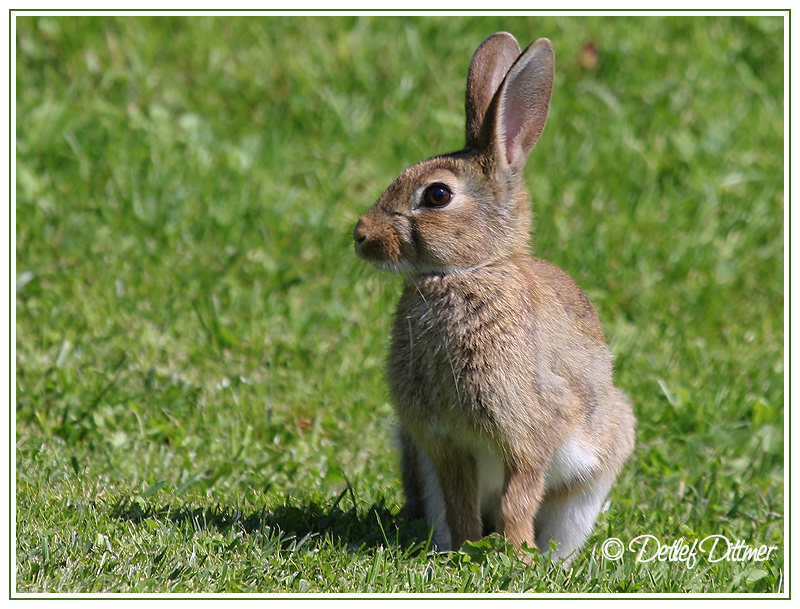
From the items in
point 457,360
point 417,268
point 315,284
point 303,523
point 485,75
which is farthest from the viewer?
Result: point 315,284

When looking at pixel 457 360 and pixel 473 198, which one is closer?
pixel 457 360

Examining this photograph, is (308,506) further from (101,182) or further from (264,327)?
(101,182)

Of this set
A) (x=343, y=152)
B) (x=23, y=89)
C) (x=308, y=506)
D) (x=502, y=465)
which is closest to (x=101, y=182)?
(x=23, y=89)

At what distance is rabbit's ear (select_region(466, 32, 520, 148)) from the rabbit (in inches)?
0.7

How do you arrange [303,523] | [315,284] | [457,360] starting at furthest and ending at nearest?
[315,284], [303,523], [457,360]

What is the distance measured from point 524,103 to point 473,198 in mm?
394

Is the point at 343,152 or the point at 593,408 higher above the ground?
the point at 343,152

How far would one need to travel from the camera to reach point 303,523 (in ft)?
14.0

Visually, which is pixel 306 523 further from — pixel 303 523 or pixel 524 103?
pixel 524 103

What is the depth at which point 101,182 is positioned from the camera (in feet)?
22.5

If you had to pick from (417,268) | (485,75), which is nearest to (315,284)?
(485,75)

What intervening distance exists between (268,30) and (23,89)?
1.77 meters

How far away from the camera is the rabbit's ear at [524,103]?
13.0ft

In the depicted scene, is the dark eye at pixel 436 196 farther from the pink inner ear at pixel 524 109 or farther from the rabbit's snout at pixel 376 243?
the pink inner ear at pixel 524 109
